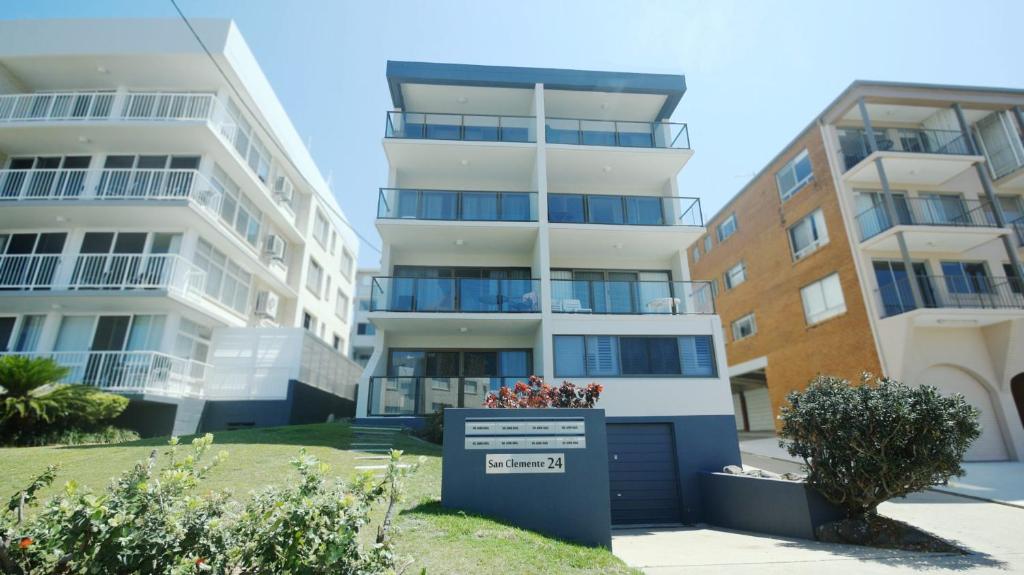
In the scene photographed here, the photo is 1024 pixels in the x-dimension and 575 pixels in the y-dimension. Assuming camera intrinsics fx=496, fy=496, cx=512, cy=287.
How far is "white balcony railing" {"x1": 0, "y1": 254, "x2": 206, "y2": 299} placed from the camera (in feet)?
51.0

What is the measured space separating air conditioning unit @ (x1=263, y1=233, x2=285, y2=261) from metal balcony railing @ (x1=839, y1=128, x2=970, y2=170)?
23483mm

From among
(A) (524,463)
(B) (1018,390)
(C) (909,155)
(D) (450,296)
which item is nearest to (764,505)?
(A) (524,463)

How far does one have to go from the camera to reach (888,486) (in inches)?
336

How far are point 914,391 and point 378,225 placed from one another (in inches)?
556

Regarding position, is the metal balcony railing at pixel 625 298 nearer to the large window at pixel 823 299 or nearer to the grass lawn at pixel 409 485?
the grass lawn at pixel 409 485

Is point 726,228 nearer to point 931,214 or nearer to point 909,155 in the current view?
point 931,214

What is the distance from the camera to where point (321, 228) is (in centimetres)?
2639

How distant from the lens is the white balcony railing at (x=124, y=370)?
14523 millimetres

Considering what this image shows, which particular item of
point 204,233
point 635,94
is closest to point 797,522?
point 635,94

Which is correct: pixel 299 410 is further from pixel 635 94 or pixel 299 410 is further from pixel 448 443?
pixel 635 94

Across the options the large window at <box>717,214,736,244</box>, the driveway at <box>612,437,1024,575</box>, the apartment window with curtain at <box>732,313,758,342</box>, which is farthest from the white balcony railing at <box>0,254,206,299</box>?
the large window at <box>717,214,736,244</box>

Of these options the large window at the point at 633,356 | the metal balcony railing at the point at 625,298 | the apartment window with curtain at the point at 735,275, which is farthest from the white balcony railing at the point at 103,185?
the apartment window with curtain at the point at 735,275

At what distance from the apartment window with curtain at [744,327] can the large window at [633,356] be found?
1144cm

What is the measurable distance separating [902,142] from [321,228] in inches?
1067
